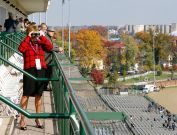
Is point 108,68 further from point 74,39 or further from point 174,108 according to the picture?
point 174,108

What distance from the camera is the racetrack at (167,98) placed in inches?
2334

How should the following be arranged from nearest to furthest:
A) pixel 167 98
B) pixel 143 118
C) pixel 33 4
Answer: pixel 33 4, pixel 143 118, pixel 167 98

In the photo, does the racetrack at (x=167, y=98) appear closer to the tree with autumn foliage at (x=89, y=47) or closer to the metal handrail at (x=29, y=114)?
the tree with autumn foliage at (x=89, y=47)

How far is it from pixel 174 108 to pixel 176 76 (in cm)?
3188

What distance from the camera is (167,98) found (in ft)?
219

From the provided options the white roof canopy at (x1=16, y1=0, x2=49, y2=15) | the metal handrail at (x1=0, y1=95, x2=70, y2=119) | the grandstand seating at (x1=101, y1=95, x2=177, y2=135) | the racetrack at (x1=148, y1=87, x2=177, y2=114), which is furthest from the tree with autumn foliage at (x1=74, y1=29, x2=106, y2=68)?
the metal handrail at (x1=0, y1=95, x2=70, y2=119)

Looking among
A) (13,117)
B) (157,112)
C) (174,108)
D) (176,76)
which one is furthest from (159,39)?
(13,117)

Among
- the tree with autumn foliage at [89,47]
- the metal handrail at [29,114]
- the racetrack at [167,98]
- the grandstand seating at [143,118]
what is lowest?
the racetrack at [167,98]

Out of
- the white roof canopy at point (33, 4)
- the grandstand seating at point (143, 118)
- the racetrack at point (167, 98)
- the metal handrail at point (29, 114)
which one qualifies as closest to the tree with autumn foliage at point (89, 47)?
the racetrack at point (167, 98)

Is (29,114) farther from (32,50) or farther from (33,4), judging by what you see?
(33,4)

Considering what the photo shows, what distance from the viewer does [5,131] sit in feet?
17.0

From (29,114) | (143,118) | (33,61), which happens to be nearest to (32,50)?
(33,61)

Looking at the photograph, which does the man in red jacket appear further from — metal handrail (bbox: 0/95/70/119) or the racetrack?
the racetrack

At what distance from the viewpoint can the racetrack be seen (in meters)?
59.3
